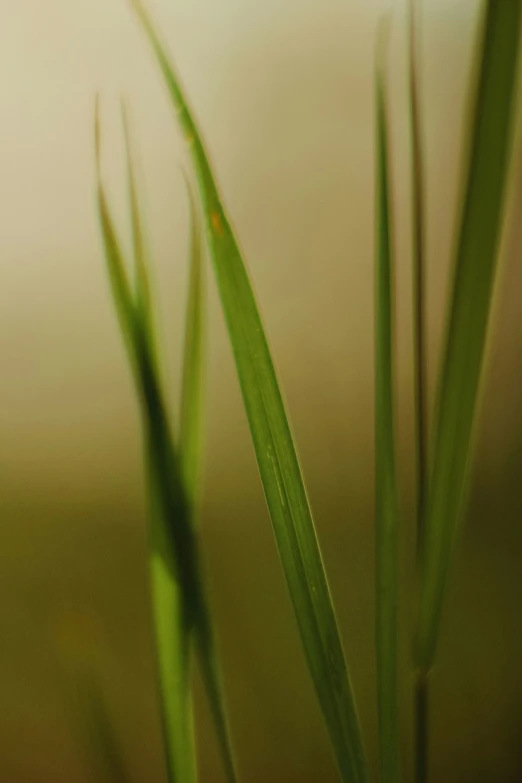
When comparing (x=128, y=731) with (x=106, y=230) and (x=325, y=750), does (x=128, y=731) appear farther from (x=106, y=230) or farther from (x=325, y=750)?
(x=106, y=230)

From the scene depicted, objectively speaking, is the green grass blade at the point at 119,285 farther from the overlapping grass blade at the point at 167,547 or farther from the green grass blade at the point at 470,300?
the green grass blade at the point at 470,300

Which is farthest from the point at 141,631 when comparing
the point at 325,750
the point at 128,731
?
the point at 325,750

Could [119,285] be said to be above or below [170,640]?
above

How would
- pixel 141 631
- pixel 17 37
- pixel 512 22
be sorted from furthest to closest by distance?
pixel 141 631 < pixel 17 37 < pixel 512 22

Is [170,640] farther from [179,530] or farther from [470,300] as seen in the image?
[470,300]

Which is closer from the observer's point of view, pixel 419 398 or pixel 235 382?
pixel 419 398

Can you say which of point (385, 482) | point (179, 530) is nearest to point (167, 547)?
point (179, 530)

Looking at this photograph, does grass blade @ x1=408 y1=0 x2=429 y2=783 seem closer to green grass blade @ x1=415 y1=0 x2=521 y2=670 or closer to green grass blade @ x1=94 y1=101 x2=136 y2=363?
green grass blade @ x1=415 y1=0 x2=521 y2=670
